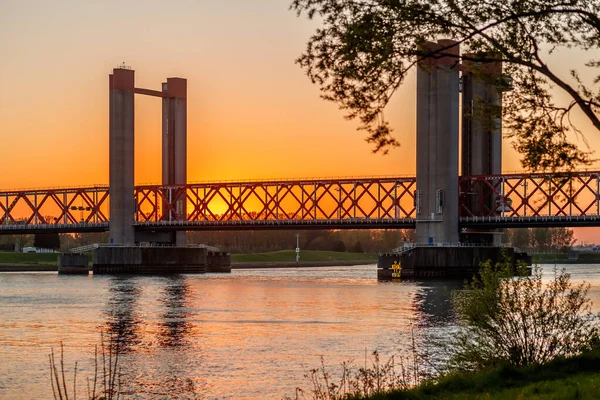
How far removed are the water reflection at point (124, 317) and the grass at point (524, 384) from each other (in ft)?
66.8

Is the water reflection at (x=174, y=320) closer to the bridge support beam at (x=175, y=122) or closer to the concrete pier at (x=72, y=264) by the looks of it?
the concrete pier at (x=72, y=264)

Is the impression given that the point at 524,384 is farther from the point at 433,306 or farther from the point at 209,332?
the point at 433,306

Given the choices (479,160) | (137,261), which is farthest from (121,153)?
(479,160)

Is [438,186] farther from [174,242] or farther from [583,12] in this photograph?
[583,12]

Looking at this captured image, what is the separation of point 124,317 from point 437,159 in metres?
63.4

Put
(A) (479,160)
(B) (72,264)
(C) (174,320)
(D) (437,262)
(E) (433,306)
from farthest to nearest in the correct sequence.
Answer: (B) (72,264), (A) (479,160), (D) (437,262), (E) (433,306), (C) (174,320)

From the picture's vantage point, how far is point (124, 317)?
53875 mm

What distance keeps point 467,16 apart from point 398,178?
109903mm

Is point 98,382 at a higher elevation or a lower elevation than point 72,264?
lower

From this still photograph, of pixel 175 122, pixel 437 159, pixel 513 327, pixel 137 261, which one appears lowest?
pixel 137 261

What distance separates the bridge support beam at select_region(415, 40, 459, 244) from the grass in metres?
88.8

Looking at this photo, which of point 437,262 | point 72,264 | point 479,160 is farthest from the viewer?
point 72,264

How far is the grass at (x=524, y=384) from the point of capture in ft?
58.0

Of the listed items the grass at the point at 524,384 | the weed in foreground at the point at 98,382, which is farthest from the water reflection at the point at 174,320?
the grass at the point at 524,384
